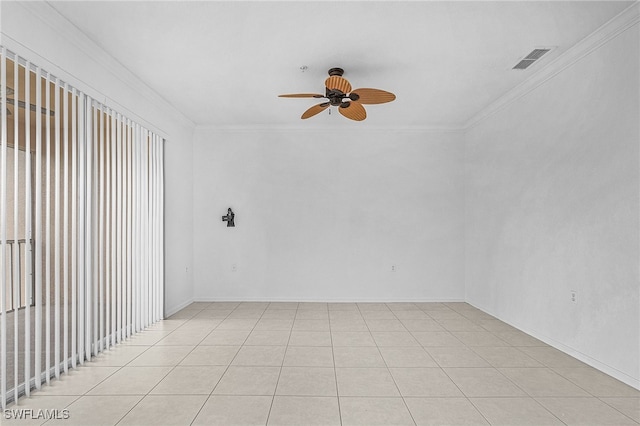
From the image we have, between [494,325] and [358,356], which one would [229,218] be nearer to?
[358,356]

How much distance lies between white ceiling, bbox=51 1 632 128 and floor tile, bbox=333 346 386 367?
2.81 metres

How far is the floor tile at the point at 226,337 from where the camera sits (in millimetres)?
3994

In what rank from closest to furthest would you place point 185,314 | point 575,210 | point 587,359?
point 587,359 < point 575,210 < point 185,314

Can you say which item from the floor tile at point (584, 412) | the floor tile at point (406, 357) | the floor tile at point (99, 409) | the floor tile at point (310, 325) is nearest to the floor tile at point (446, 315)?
the floor tile at point (406, 357)

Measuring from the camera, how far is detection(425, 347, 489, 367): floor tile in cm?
343

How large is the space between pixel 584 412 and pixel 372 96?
9.67 ft

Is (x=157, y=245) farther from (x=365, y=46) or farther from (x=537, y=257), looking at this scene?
(x=537, y=257)

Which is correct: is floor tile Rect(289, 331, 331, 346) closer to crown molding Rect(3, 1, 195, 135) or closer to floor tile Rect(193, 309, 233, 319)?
floor tile Rect(193, 309, 233, 319)

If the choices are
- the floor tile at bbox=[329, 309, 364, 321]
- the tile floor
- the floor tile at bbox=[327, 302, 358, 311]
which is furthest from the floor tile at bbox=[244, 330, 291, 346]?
the floor tile at bbox=[327, 302, 358, 311]

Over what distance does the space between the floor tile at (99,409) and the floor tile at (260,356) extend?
0.96 meters

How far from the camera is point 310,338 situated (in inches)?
165

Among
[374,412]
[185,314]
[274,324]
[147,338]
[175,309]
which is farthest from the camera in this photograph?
[175,309]

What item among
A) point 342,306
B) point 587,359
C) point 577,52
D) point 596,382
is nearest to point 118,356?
point 342,306

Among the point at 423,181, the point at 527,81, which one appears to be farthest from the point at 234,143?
the point at 527,81
